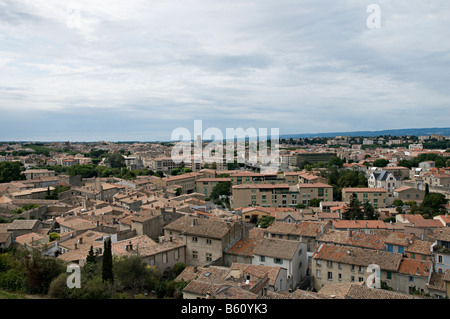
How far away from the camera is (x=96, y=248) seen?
1767 centimetres

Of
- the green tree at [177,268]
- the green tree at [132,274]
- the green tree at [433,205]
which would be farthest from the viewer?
the green tree at [433,205]

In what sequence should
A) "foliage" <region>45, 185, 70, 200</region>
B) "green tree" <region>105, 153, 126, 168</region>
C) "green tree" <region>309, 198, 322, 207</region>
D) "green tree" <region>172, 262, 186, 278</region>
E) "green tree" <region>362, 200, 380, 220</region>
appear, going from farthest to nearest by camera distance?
"green tree" <region>105, 153, 126, 168</region> < "foliage" <region>45, 185, 70, 200</region> < "green tree" <region>309, 198, 322, 207</region> < "green tree" <region>362, 200, 380, 220</region> < "green tree" <region>172, 262, 186, 278</region>

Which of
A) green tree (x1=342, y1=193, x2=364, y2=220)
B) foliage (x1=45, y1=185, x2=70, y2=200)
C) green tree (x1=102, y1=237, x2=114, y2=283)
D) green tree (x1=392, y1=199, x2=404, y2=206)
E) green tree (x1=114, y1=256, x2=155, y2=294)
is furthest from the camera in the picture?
foliage (x1=45, y1=185, x2=70, y2=200)

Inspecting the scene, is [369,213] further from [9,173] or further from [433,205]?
[9,173]

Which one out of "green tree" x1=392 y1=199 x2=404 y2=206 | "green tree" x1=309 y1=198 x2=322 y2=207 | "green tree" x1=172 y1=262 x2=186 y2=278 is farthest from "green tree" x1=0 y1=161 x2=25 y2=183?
"green tree" x1=392 y1=199 x2=404 y2=206

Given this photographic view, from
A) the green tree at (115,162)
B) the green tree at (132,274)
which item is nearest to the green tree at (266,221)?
the green tree at (132,274)

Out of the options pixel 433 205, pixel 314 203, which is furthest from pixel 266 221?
pixel 433 205

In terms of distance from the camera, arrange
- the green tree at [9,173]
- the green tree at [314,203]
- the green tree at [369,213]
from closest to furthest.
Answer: the green tree at [369,213]
the green tree at [314,203]
the green tree at [9,173]

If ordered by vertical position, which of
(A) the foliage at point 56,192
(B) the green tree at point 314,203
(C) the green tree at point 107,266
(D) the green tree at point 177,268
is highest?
(C) the green tree at point 107,266

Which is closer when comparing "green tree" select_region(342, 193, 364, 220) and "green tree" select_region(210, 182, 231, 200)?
"green tree" select_region(342, 193, 364, 220)

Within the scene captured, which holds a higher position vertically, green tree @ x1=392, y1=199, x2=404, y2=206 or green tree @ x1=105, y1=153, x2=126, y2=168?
green tree @ x1=105, y1=153, x2=126, y2=168

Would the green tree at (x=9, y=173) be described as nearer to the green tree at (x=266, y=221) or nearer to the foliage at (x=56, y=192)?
the foliage at (x=56, y=192)

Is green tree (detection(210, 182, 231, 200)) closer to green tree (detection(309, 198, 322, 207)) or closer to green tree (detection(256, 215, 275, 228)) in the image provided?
green tree (detection(309, 198, 322, 207))
